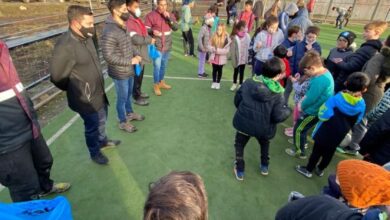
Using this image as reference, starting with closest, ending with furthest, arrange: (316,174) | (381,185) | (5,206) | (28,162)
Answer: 1. (381,185)
2. (5,206)
3. (28,162)
4. (316,174)

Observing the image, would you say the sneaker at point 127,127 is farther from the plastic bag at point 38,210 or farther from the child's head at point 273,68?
the child's head at point 273,68

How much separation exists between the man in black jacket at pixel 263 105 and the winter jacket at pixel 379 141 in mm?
871

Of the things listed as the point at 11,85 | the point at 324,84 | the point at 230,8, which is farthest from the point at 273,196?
the point at 230,8

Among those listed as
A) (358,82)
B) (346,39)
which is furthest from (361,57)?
(358,82)

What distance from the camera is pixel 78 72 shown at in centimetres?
285

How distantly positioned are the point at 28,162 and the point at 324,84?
3.44 meters

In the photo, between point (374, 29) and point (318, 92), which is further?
point (374, 29)

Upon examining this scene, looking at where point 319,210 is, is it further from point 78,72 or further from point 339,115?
point 78,72

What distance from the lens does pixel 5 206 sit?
170cm

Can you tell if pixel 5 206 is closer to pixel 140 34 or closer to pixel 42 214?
pixel 42 214

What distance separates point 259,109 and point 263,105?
0.07 m

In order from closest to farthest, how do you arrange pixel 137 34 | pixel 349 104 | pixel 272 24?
pixel 349 104 → pixel 137 34 → pixel 272 24

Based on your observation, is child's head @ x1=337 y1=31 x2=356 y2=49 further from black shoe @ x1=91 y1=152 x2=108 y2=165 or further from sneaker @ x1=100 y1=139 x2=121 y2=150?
black shoe @ x1=91 y1=152 x2=108 y2=165

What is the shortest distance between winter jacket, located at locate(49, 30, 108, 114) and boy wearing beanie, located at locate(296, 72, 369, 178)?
107 inches
